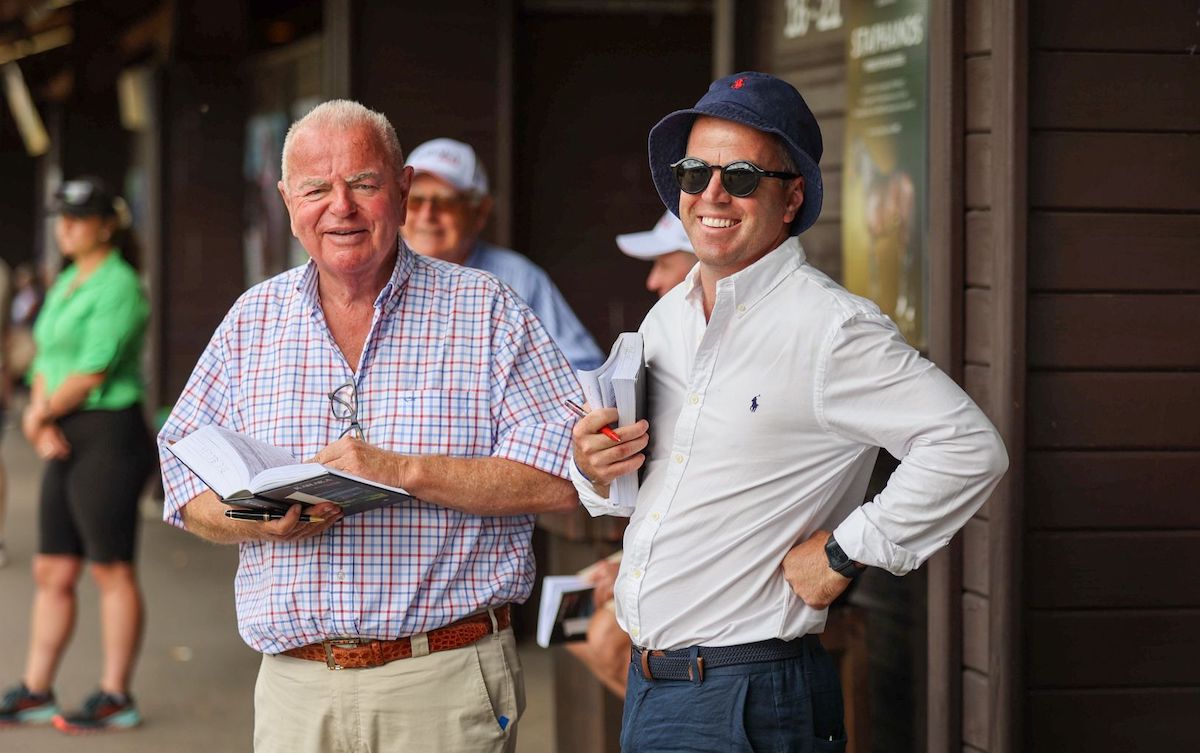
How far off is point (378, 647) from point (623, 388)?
733 mm

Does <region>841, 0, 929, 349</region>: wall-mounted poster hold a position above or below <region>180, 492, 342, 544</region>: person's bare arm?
above

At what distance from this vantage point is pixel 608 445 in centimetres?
263

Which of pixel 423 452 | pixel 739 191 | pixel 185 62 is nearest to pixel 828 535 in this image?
pixel 739 191

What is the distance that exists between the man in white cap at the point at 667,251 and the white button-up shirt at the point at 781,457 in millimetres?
2177

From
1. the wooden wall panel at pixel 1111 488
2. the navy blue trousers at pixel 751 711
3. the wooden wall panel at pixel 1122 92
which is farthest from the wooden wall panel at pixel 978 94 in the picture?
the navy blue trousers at pixel 751 711

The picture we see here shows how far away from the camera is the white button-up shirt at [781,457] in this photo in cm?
252

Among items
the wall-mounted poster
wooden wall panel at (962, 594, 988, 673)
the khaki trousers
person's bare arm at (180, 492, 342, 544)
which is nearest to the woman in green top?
the wall-mounted poster

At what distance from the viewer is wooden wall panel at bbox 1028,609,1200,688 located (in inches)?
144

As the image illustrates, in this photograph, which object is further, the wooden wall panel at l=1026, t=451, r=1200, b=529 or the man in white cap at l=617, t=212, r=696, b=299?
the man in white cap at l=617, t=212, r=696, b=299

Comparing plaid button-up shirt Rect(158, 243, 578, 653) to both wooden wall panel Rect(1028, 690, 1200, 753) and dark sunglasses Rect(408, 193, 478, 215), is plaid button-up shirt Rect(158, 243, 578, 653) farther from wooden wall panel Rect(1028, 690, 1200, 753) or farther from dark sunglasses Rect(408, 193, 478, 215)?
dark sunglasses Rect(408, 193, 478, 215)

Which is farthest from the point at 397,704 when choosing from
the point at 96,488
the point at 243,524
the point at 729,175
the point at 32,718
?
the point at 32,718

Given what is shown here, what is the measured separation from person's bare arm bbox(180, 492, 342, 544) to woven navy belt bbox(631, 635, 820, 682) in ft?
2.14

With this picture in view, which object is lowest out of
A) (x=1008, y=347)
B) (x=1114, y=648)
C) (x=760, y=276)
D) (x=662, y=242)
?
(x=1114, y=648)

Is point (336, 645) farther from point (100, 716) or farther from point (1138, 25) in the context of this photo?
point (100, 716)
